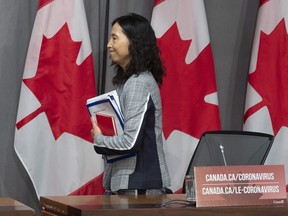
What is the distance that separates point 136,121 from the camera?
128 inches

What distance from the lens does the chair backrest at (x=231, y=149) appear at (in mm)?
3373

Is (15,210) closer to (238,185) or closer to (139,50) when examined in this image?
(238,185)

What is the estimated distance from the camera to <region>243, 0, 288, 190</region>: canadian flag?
4.20 m

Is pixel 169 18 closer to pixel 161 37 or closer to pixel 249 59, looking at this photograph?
pixel 161 37

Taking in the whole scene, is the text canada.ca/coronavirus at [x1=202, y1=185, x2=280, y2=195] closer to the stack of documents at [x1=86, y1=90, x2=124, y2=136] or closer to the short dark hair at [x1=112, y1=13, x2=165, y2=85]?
the stack of documents at [x1=86, y1=90, x2=124, y2=136]

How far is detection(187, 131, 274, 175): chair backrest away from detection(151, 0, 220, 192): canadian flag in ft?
2.59

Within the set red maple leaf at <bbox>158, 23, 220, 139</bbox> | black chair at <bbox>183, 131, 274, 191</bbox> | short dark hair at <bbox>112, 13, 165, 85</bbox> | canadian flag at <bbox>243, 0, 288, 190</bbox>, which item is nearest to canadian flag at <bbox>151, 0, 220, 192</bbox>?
red maple leaf at <bbox>158, 23, 220, 139</bbox>

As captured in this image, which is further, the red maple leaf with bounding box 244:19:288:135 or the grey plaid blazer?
the red maple leaf with bounding box 244:19:288:135

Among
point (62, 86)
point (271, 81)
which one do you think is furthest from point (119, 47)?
point (271, 81)

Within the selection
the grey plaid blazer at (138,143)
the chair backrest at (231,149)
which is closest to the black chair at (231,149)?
the chair backrest at (231,149)

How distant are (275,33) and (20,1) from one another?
1.57 metres

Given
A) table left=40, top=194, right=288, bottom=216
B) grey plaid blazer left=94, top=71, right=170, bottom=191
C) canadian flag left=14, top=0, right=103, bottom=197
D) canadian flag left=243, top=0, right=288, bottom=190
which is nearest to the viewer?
table left=40, top=194, right=288, bottom=216


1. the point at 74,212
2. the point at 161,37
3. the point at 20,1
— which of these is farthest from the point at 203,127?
the point at 74,212

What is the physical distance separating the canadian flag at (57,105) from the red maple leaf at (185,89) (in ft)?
1.60
